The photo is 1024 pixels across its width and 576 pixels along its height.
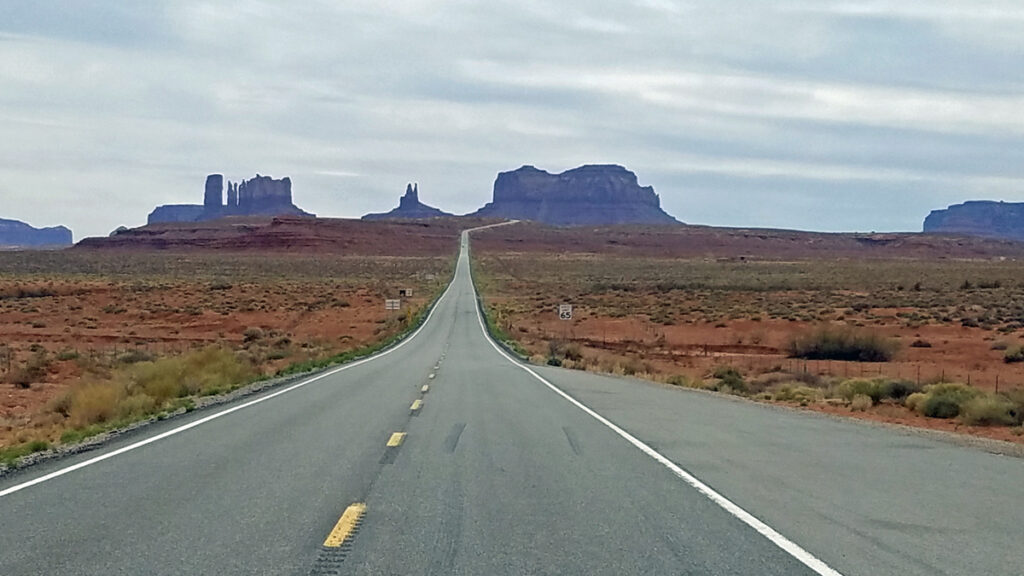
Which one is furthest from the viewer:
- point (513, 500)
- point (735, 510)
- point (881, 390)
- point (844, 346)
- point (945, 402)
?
point (844, 346)

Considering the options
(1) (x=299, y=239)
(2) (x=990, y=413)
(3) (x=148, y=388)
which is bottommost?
(3) (x=148, y=388)

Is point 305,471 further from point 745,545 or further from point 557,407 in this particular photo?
point 557,407

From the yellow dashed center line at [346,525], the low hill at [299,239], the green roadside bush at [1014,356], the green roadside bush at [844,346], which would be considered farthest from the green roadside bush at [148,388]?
the low hill at [299,239]

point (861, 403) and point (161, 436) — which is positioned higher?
point (161, 436)

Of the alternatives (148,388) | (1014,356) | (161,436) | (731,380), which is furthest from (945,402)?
(1014,356)

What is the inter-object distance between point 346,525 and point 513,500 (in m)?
1.65

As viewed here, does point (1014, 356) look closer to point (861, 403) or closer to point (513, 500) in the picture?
point (861, 403)

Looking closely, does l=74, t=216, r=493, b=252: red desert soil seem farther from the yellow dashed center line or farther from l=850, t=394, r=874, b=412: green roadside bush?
the yellow dashed center line

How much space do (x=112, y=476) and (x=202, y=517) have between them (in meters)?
2.53

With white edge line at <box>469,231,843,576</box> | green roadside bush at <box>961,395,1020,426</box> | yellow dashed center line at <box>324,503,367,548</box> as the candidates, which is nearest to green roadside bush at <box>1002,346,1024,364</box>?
green roadside bush at <box>961,395,1020,426</box>

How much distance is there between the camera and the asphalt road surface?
255 inches

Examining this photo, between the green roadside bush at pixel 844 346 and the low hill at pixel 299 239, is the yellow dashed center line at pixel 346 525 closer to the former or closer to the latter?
the green roadside bush at pixel 844 346

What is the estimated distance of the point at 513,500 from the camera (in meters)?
8.47

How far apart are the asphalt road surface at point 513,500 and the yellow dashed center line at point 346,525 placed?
3cm
